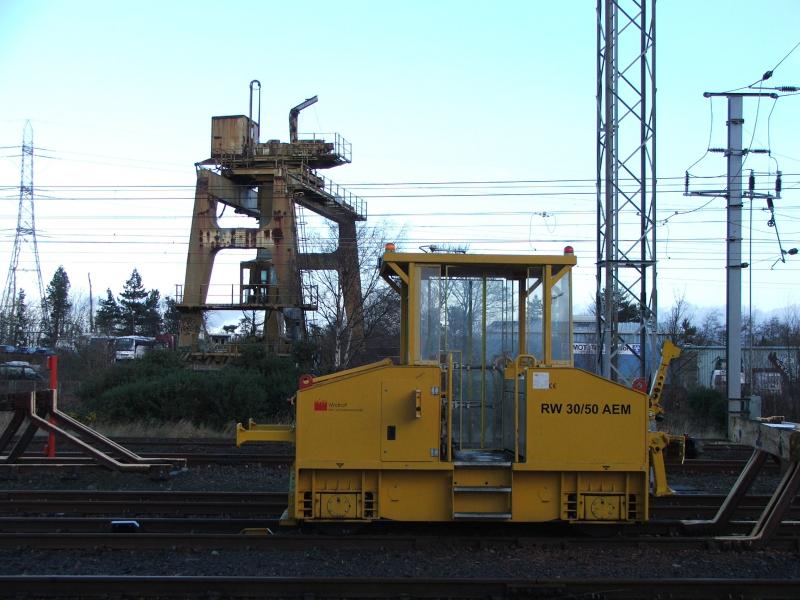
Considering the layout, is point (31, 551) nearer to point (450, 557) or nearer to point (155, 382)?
point (450, 557)

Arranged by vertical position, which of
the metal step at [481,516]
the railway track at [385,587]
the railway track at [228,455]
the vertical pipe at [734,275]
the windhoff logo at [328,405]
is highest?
the vertical pipe at [734,275]

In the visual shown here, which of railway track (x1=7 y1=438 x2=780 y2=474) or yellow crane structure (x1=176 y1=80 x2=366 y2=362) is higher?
yellow crane structure (x1=176 y1=80 x2=366 y2=362)

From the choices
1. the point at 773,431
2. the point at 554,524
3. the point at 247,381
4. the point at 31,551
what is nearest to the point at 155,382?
the point at 247,381

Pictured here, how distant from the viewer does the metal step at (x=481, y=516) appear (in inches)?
291

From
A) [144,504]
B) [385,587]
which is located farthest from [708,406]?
[385,587]

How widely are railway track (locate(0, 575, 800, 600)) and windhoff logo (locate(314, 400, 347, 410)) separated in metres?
1.82

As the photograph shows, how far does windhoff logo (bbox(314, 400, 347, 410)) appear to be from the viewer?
753cm

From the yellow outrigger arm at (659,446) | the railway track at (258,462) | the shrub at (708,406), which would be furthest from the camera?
the shrub at (708,406)

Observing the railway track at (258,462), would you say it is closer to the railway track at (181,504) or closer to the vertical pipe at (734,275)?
the railway track at (181,504)

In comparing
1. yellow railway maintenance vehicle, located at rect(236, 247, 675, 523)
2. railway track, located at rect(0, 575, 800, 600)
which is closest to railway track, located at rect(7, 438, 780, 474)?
yellow railway maintenance vehicle, located at rect(236, 247, 675, 523)

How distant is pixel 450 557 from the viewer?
7.30m

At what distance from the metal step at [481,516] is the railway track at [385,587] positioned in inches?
44.2

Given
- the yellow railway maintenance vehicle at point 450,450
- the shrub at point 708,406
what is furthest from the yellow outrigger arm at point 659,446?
the shrub at point 708,406

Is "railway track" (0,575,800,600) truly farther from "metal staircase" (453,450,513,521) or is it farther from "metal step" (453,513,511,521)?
"metal staircase" (453,450,513,521)
